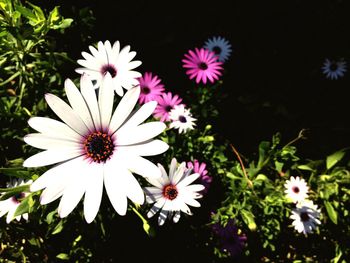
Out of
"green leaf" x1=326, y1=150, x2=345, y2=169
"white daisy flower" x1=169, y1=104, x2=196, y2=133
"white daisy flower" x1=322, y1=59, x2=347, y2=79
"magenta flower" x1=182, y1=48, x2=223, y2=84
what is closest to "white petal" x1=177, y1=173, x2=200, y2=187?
"white daisy flower" x1=169, y1=104, x2=196, y2=133

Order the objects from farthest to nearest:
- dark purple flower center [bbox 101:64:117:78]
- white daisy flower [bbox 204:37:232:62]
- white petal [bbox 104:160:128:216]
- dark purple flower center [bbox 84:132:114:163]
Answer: white daisy flower [bbox 204:37:232:62]
dark purple flower center [bbox 101:64:117:78]
dark purple flower center [bbox 84:132:114:163]
white petal [bbox 104:160:128:216]

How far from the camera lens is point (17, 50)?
1644 millimetres

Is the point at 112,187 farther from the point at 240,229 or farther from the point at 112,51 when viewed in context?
the point at 240,229

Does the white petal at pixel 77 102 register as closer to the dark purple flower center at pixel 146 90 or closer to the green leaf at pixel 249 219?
the dark purple flower center at pixel 146 90

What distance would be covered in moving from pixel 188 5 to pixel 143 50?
22.6 inches

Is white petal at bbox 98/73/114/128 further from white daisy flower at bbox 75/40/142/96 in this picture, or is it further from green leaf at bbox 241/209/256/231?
green leaf at bbox 241/209/256/231

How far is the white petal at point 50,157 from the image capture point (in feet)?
3.89

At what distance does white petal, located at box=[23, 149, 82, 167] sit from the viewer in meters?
1.18

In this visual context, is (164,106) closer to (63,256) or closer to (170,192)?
(170,192)

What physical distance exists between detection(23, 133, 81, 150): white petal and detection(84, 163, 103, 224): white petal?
4.4 inches

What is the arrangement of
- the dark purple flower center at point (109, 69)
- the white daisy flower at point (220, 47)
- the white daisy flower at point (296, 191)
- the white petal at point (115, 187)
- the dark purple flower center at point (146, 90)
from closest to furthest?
the white petal at point (115, 187)
the dark purple flower center at point (109, 69)
the white daisy flower at point (296, 191)
the dark purple flower center at point (146, 90)
the white daisy flower at point (220, 47)

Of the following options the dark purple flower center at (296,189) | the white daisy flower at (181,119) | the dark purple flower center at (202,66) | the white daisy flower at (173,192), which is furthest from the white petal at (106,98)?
the dark purple flower center at (296,189)

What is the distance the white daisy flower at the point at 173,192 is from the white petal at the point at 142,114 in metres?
0.42

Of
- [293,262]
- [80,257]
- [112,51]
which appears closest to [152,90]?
[112,51]
